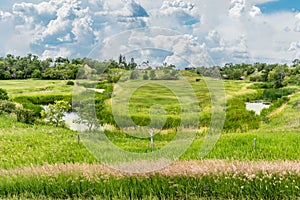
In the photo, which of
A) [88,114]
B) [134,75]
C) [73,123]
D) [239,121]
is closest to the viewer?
[134,75]

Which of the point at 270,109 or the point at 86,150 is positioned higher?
the point at 86,150

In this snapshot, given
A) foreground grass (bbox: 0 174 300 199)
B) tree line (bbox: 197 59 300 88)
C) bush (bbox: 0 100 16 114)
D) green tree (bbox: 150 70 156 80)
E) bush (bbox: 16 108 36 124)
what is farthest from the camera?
tree line (bbox: 197 59 300 88)

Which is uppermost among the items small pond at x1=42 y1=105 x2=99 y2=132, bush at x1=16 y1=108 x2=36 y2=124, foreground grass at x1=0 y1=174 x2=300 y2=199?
Result: foreground grass at x1=0 y1=174 x2=300 y2=199

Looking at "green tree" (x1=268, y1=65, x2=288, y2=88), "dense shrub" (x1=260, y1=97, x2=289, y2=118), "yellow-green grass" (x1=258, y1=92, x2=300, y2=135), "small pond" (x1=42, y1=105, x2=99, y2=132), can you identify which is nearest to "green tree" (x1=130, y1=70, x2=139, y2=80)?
"small pond" (x1=42, y1=105, x2=99, y2=132)

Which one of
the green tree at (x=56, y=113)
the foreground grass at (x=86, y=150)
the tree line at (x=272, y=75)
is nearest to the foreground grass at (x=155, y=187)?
the foreground grass at (x=86, y=150)

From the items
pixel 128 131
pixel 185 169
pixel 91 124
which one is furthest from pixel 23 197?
pixel 91 124

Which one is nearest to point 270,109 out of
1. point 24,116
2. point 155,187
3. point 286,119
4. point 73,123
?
point 286,119

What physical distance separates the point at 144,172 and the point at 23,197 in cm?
215

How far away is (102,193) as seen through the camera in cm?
664

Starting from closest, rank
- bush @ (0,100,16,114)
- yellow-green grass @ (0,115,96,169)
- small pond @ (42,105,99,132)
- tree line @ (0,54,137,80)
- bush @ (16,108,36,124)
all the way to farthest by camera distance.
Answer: yellow-green grass @ (0,115,96,169)
small pond @ (42,105,99,132)
bush @ (16,108,36,124)
bush @ (0,100,16,114)
tree line @ (0,54,137,80)

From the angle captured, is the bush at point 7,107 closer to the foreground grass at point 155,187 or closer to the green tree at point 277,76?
the foreground grass at point 155,187

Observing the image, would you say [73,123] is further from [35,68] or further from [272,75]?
[35,68]

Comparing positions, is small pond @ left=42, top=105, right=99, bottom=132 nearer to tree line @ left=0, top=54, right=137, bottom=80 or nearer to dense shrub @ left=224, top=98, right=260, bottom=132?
dense shrub @ left=224, top=98, right=260, bottom=132

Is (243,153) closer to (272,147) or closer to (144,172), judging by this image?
(272,147)
